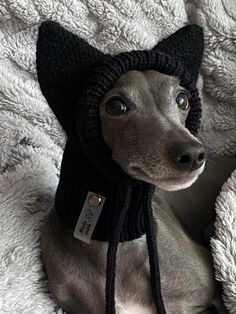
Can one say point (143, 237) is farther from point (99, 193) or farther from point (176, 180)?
point (176, 180)

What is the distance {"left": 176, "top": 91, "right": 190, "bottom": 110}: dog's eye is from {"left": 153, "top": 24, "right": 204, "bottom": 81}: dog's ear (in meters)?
0.09

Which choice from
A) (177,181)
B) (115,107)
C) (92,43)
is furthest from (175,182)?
(92,43)

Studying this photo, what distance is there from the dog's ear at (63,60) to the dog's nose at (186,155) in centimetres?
23

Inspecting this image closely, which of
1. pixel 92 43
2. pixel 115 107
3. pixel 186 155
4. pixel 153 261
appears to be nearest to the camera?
pixel 186 155

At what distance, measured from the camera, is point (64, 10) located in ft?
5.16

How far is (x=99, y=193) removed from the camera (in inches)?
45.6

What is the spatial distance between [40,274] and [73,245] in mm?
119

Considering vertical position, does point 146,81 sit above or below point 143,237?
above

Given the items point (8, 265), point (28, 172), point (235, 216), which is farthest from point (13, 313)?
point (235, 216)

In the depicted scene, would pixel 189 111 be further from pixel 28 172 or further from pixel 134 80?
pixel 28 172

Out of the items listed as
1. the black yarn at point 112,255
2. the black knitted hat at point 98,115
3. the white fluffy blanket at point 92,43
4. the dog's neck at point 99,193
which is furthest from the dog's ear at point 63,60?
the white fluffy blanket at point 92,43

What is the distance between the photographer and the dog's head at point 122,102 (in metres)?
1.02

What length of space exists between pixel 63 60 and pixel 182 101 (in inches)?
9.1

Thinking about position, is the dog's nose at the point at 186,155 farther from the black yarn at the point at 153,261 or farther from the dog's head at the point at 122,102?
the black yarn at the point at 153,261
